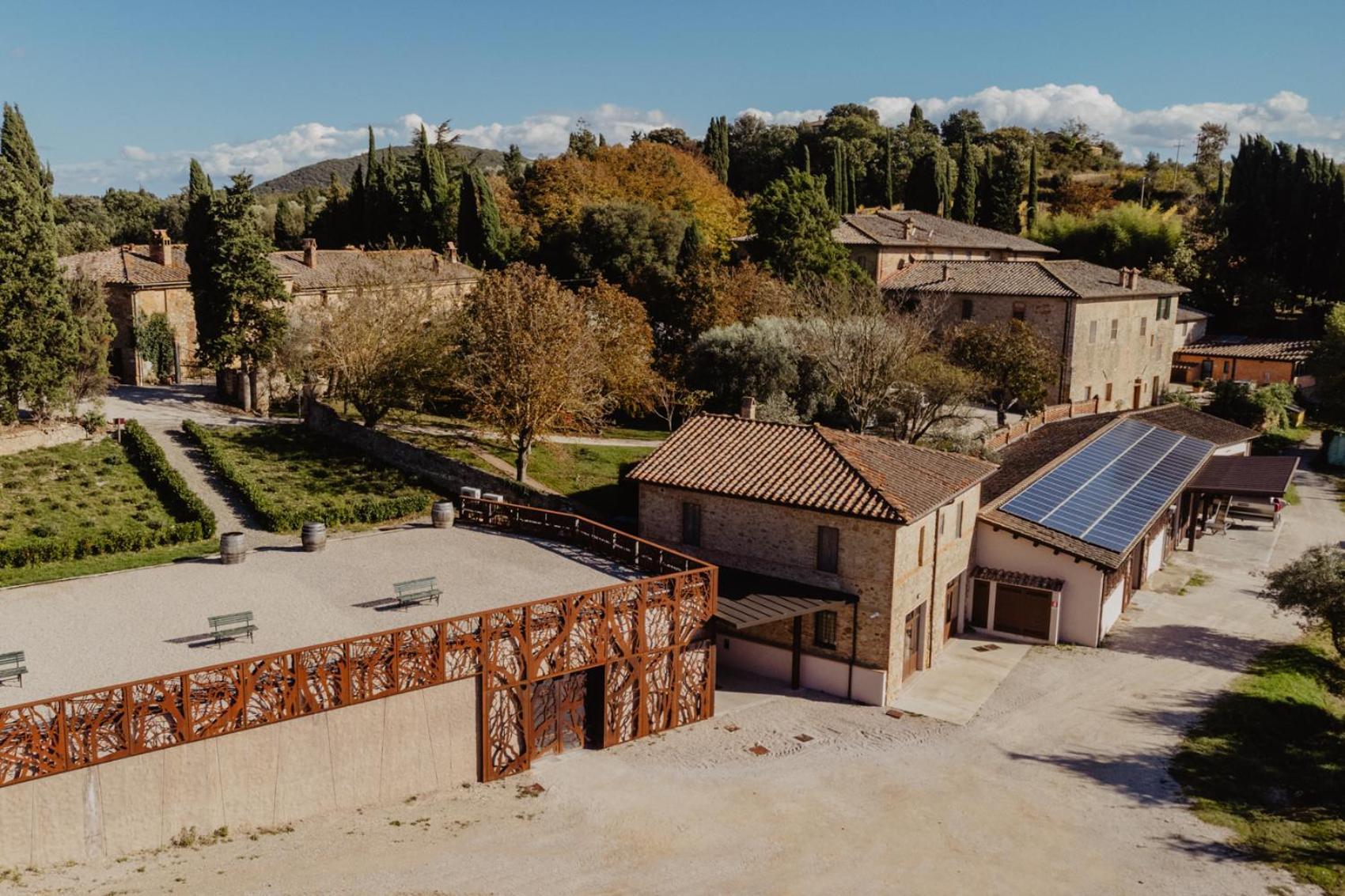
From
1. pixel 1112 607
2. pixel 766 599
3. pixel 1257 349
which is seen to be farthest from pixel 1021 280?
pixel 766 599

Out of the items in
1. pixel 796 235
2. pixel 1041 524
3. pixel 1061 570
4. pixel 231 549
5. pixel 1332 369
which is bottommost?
pixel 1061 570

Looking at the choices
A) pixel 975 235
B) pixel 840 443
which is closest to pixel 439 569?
pixel 840 443

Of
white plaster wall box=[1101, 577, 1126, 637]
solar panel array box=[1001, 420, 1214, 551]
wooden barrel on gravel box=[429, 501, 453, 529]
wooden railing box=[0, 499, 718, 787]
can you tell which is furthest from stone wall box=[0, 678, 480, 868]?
white plaster wall box=[1101, 577, 1126, 637]

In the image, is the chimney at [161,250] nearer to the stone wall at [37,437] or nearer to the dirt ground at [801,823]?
the stone wall at [37,437]

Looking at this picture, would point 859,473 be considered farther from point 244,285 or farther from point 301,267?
point 301,267

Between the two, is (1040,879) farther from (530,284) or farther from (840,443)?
(530,284)

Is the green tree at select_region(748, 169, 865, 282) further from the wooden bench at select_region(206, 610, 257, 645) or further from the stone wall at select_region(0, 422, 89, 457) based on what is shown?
the wooden bench at select_region(206, 610, 257, 645)
